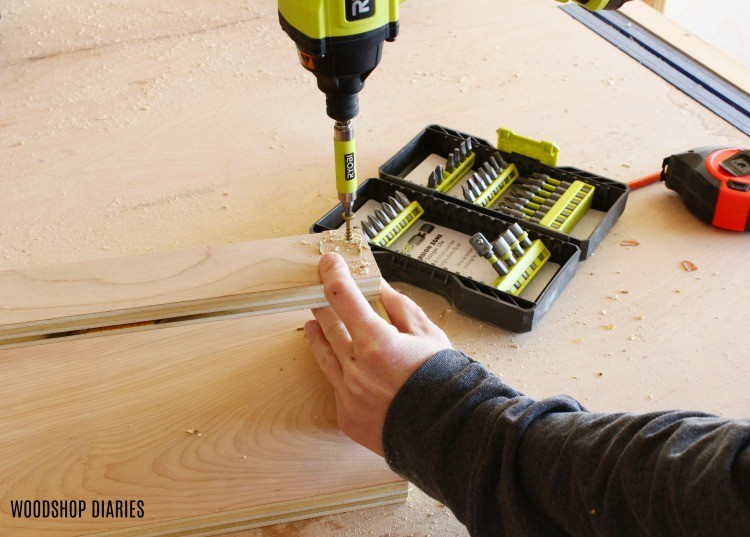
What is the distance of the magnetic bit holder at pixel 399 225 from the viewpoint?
49.3 inches

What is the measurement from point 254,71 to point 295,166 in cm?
37

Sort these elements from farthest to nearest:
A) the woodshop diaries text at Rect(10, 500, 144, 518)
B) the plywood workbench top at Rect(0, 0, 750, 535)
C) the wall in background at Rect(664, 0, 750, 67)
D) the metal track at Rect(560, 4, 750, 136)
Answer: the wall in background at Rect(664, 0, 750, 67) → the metal track at Rect(560, 4, 750, 136) → the plywood workbench top at Rect(0, 0, 750, 535) → the woodshop diaries text at Rect(10, 500, 144, 518)

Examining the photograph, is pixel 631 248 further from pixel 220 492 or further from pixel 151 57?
pixel 151 57

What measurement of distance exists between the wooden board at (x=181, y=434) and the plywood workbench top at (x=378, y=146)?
0.05 m

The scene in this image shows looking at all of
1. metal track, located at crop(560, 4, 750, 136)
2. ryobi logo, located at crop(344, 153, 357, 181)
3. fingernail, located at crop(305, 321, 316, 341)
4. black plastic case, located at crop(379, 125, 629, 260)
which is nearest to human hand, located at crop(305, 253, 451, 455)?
fingernail, located at crop(305, 321, 316, 341)

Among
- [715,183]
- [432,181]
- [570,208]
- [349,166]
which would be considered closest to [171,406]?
[349,166]

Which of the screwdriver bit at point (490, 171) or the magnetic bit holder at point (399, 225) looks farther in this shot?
the screwdriver bit at point (490, 171)

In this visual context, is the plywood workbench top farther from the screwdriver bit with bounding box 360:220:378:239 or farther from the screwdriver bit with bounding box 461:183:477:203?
the screwdriver bit with bounding box 461:183:477:203

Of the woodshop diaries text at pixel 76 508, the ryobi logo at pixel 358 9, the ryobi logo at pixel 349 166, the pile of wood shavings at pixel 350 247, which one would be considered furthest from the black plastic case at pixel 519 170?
the woodshop diaries text at pixel 76 508

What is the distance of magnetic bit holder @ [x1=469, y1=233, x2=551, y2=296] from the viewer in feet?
3.86

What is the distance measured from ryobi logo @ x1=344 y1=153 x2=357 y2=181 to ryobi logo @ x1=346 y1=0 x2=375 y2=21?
167 millimetres

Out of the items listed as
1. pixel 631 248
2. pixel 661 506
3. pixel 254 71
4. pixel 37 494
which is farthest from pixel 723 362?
pixel 254 71

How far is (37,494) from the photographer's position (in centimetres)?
92

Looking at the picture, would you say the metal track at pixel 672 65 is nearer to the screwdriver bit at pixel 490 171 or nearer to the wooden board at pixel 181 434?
the screwdriver bit at pixel 490 171
